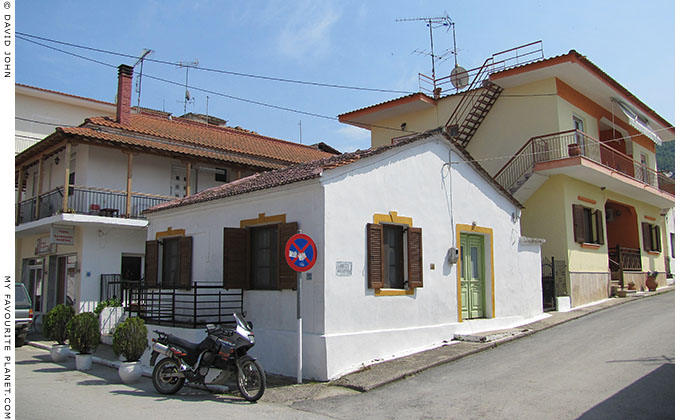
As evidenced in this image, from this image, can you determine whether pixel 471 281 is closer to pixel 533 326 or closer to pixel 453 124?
pixel 533 326

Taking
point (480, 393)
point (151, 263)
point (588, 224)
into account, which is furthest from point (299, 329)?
point (588, 224)

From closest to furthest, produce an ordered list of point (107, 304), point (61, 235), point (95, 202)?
1. point (107, 304)
2. point (61, 235)
3. point (95, 202)

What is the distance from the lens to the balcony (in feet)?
56.8

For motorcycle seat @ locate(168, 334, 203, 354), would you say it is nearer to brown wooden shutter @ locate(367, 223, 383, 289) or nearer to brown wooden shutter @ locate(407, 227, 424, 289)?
brown wooden shutter @ locate(367, 223, 383, 289)

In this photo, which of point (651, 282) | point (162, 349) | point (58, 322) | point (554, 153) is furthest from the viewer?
point (651, 282)

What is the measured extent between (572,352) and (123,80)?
19478 millimetres

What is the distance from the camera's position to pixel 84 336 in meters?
11.4

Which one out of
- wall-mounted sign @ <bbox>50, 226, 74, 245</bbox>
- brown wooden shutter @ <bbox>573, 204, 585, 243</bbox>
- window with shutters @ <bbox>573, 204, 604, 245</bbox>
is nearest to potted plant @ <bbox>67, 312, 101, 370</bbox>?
wall-mounted sign @ <bbox>50, 226, 74, 245</bbox>

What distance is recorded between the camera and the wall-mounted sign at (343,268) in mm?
9755

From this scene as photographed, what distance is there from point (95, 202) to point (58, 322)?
7.07 meters

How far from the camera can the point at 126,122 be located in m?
21.3

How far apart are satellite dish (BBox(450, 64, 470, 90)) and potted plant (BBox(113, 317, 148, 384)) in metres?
16.7

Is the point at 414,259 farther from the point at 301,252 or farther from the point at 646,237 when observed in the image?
the point at 646,237

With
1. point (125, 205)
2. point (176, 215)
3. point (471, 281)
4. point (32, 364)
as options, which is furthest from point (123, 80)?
point (471, 281)
